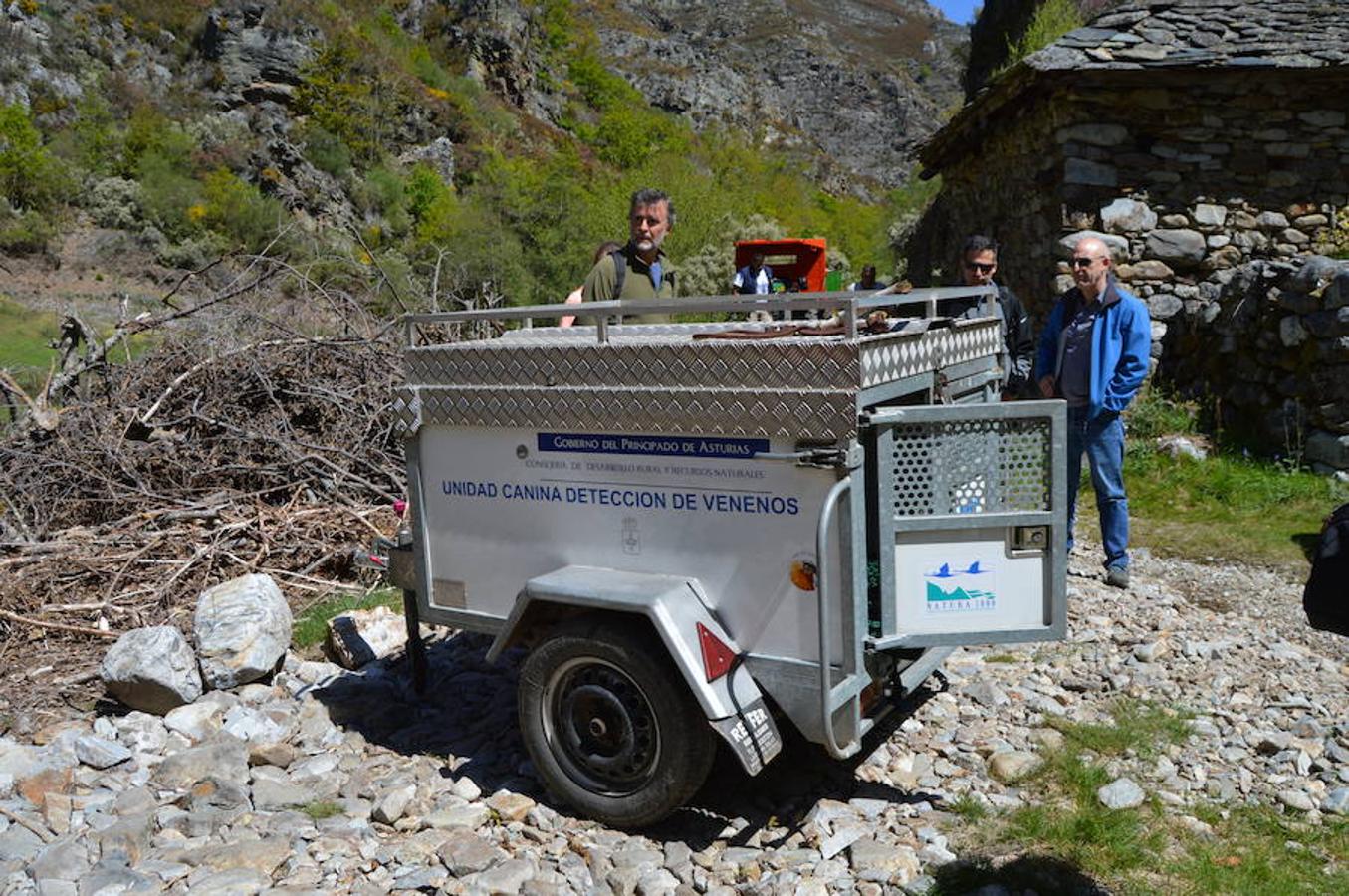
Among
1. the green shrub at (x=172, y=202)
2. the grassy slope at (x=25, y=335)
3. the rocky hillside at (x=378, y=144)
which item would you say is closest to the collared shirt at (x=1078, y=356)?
the rocky hillside at (x=378, y=144)

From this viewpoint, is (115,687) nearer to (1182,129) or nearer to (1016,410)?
(1016,410)

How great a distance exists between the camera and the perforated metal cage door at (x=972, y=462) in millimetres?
3572

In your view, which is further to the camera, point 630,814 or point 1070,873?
point 630,814

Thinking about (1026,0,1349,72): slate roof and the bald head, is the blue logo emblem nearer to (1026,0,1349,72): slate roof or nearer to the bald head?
the bald head

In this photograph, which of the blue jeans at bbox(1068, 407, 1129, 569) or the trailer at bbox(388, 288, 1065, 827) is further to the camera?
the blue jeans at bbox(1068, 407, 1129, 569)

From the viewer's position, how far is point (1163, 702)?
4.84 metres

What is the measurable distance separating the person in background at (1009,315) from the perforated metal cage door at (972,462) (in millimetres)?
2720

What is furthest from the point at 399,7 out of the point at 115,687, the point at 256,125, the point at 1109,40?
the point at 115,687

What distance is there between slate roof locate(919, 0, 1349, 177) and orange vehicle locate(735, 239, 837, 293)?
650 cm

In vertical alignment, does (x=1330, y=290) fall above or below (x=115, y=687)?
above

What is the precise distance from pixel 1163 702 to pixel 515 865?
121 inches

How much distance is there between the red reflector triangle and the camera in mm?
3557

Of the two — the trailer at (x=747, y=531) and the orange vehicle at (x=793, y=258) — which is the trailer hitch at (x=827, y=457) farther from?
the orange vehicle at (x=793, y=258)

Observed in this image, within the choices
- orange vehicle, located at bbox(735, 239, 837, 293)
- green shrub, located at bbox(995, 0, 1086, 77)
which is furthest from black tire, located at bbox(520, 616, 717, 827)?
green shrub, located at bbox(995, 0, 1086, 77)
